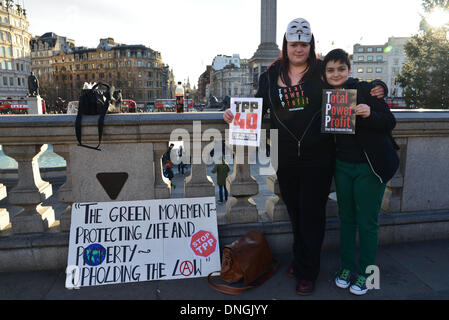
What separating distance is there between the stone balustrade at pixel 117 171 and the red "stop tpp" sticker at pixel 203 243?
0.19 meters

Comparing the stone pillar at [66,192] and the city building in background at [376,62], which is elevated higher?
the city building in background at [376,62]

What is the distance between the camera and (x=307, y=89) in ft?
9.78

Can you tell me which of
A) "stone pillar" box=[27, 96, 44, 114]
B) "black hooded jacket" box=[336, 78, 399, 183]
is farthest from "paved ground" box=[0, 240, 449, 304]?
"stone pillar" box=[27, 96, 44, 114]

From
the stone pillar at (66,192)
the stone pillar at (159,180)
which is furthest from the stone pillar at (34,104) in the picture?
the stone pillar at (159,180)

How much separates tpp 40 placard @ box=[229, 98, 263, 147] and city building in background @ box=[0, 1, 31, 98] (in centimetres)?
10278

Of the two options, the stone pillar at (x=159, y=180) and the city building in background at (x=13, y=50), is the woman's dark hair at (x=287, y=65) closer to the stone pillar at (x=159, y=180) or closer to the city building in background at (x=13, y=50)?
the stone pillar at (x=159, y=180)

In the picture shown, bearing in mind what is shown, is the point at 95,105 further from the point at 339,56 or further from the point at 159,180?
the point at 339,56

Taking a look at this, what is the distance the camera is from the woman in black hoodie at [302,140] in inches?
118

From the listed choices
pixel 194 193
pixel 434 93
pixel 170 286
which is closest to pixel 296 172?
pixel 194 193

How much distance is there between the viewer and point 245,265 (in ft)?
10.3

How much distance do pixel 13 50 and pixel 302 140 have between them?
108 m

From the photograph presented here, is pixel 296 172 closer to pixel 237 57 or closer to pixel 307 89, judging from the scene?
pixel 307 89

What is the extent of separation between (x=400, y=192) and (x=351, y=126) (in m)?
1.78

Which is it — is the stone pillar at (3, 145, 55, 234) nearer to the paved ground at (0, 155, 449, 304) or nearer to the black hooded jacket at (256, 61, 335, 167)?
the paved ground at (0, 155, 449, 304)
